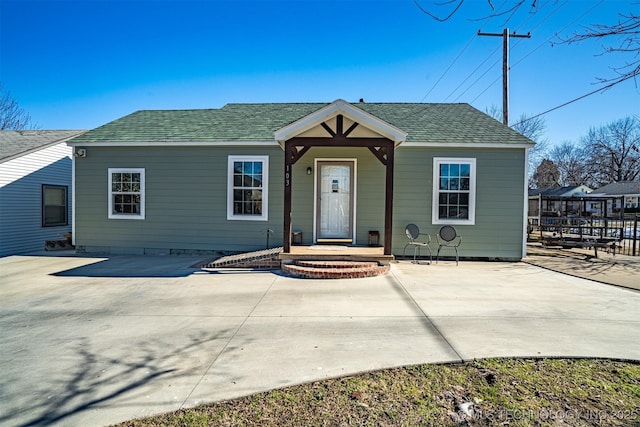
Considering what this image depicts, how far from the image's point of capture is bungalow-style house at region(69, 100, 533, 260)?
9414mm

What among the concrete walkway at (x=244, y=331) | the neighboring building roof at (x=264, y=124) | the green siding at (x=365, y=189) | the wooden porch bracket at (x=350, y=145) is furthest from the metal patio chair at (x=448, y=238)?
the neighboring building roof at (x=264, y=124)

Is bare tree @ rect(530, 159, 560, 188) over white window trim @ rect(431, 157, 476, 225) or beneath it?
over

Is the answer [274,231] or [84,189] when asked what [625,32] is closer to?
[274,231]

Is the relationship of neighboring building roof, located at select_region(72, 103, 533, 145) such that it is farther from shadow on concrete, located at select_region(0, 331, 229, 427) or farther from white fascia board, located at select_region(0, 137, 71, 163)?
shadow on concrete, located at select_region(0, 331, 229, 427)

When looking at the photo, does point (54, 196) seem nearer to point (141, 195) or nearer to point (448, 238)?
point (141, 195)

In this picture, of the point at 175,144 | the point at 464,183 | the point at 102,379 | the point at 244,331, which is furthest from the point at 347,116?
the point at 102,379

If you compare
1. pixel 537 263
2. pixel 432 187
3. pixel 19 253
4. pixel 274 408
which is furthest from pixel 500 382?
pixel 19 253

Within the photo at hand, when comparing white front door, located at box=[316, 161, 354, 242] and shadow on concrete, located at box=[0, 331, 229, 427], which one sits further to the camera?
white front door, located at box=[316, 161, 354, 242]

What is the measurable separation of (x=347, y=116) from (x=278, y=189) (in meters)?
3.16

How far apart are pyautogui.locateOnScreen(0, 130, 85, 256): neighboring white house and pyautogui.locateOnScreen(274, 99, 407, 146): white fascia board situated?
9.45 meters

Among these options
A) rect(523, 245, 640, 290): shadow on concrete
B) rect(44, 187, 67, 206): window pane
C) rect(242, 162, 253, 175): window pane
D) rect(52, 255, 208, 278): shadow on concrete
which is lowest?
rect(52, 255, 208, 278): shadow on concrete

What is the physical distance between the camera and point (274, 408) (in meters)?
2.59

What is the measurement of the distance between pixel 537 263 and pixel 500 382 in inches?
302

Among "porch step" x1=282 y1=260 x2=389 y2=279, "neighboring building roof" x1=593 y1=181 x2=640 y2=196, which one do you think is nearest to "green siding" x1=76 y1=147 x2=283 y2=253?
"porch step" x1=282 y1=260 x2=389 y2=279
